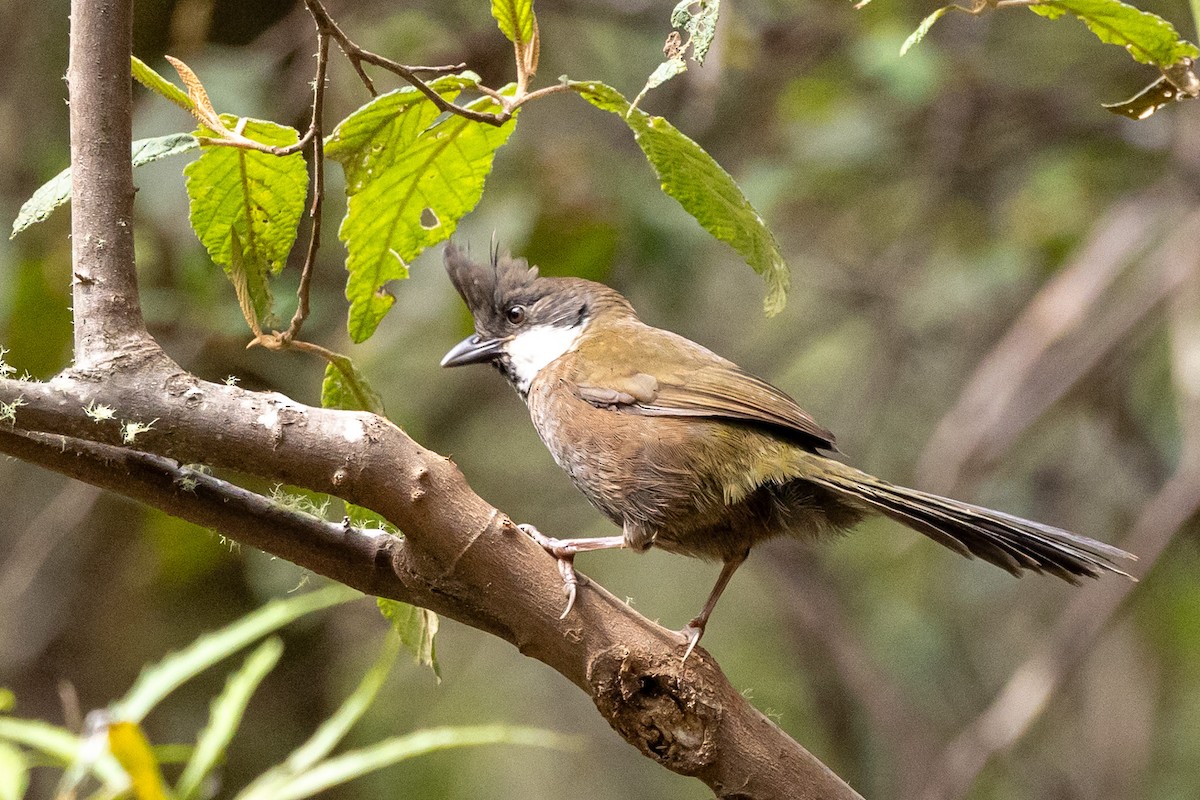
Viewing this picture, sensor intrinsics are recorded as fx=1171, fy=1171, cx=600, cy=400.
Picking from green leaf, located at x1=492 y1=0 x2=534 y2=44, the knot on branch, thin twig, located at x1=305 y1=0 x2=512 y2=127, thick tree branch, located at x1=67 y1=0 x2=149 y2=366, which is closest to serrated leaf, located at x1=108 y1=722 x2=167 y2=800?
thick tree branch, located at x1=67 y1=0 x2=149 y2=366

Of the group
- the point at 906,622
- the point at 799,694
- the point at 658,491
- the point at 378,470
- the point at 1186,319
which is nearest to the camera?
the point at 378,470

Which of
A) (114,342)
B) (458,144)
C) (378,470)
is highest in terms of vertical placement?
(458,144)

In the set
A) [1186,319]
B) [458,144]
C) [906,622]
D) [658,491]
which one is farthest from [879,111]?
[458,144]

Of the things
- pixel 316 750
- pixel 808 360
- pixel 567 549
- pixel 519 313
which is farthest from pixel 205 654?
pixel 808 360

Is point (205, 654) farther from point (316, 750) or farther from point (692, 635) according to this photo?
point (692, 635)

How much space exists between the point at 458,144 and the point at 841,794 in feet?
3.59

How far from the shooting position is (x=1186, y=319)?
4305 mm

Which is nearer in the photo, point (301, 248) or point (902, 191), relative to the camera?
point (301, 248)

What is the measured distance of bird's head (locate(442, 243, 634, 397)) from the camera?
3.12 m

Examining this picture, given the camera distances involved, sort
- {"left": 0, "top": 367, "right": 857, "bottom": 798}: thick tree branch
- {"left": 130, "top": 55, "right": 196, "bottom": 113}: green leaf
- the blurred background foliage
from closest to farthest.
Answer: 1. {"left": 0, "top": 367, "right": 857, "bottom": 798}: thick tree branch
2. {"left": 130, "top": 55, "right": 196, "bottom": 113}: green leaf
3. the blurred background foliage

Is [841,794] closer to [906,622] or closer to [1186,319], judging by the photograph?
[1186,319]

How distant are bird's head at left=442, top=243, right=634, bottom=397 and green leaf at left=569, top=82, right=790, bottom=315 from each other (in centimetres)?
149

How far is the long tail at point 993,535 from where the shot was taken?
6.66ft

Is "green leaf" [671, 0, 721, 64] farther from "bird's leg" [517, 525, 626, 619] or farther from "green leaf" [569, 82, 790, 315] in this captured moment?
"bird's leg" [517, 525, 626, 619]
